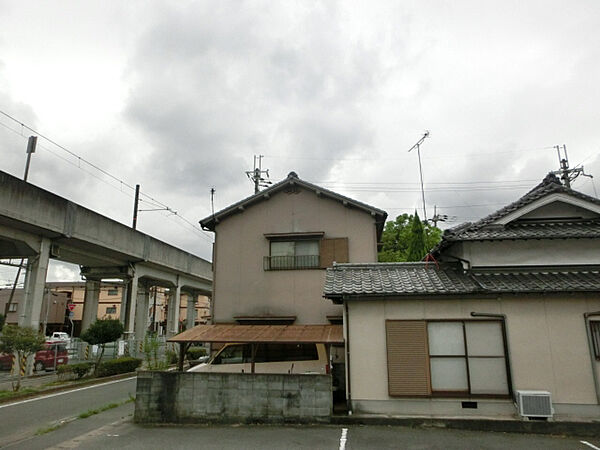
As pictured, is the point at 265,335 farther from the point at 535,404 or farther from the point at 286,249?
the point at 535,404

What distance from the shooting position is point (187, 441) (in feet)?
24.0

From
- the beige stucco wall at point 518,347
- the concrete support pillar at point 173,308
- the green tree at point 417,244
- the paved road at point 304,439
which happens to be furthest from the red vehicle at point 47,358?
the green tree at point 417,244

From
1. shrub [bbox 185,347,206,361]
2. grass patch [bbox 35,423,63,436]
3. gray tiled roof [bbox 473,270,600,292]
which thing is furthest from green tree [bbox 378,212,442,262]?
grass patch [bbox 35,423,63,436]

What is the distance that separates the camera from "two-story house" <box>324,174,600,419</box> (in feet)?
27.0

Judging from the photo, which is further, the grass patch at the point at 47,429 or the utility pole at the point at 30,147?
the utility pole at the point at 30,147

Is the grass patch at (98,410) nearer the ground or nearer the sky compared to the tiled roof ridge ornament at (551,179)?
nearer the ground

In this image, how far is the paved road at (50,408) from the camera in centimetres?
884

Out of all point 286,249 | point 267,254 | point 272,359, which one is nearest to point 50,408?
point 272,359

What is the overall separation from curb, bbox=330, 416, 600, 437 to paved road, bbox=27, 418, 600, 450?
0.16 metres

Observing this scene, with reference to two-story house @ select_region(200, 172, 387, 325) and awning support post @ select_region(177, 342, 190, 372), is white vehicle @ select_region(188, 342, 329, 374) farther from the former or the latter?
two-story house @ select_region(200, 172, 387, 325)

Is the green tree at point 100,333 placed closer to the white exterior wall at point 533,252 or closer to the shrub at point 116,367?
the shrub at point 116,367

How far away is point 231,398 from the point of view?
28.0 ft

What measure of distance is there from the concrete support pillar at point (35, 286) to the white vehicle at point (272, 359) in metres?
10.3

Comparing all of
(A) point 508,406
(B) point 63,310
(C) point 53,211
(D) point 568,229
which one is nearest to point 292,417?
(A) point 508,406
